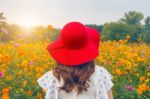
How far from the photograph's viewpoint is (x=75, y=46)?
9.64 feet

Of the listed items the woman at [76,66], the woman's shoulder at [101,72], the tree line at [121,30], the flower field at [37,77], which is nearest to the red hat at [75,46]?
the woman at [76,66]

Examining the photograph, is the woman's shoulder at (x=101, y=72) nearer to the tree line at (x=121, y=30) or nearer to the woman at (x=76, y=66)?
the woman at (x=76, y=66)

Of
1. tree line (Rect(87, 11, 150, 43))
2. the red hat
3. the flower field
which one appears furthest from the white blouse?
tree line (Rect(87, 11, 150, 43))

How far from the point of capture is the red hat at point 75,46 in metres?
2.90

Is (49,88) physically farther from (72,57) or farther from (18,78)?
(18,78)

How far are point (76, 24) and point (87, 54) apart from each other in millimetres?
201

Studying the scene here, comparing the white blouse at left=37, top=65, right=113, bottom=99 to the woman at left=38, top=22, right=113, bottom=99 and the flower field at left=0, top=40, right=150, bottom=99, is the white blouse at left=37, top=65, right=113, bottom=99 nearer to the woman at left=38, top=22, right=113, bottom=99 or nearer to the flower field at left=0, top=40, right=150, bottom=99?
the woman at left=38, top=22, right=113, bottom=99

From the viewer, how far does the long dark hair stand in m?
2.97

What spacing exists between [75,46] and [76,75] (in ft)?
0.60

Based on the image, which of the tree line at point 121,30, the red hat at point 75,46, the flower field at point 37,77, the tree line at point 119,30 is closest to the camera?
the red hat at point 75,46

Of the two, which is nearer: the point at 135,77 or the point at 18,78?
the point at 18,78

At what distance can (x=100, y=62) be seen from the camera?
5848mm

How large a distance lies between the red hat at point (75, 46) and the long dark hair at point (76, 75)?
0.07 m

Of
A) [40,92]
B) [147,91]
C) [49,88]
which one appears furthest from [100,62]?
[49,88]
